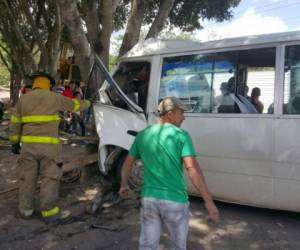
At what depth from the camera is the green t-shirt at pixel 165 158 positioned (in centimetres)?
291

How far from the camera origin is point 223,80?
4.93 m

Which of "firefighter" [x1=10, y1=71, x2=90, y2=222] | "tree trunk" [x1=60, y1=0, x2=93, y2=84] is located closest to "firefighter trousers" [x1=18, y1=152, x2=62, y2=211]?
"firefighter" [x1=10, y1=71, x2=90, y2=222]

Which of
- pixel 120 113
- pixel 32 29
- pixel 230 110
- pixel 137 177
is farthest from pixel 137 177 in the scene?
pixel 32 29

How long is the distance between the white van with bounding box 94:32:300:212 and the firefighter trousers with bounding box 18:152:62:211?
79 cm

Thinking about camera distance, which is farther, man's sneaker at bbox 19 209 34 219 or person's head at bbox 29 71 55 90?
person's head at bbox 29 71 55 90

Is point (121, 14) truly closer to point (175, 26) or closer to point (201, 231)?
point (175, 26)

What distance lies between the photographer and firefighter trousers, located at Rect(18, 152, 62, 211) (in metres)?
5.00

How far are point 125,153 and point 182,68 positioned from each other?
141 cm

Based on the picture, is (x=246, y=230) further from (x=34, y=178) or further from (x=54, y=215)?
(x=34, y=178)

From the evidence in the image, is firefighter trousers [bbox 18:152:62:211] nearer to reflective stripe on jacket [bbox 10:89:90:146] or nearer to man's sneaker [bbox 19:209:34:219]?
man's sneaker [bbox 19:209:34:219]

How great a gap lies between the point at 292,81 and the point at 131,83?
2.32 metres

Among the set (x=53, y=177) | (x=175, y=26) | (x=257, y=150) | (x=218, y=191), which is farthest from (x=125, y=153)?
(x=175, y=26)

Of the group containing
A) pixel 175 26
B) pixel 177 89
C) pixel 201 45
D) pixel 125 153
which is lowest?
pixel 125 153

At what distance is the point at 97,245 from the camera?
420cm
